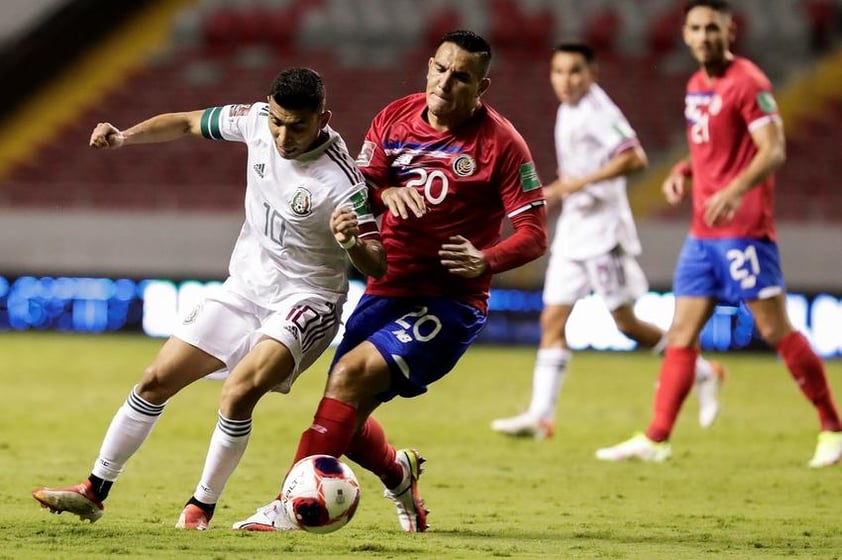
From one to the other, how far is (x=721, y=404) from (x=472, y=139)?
6.59m

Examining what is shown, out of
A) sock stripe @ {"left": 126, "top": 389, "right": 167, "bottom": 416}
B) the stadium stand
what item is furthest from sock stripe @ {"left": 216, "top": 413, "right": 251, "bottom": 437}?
the stadium stand

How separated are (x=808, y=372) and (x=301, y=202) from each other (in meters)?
3.84

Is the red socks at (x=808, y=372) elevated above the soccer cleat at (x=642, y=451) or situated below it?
above

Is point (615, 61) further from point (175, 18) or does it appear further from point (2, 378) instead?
point (2, 378)

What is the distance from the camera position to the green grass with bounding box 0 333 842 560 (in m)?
5.55

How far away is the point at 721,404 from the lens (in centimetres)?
1189

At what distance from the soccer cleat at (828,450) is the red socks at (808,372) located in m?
0.04

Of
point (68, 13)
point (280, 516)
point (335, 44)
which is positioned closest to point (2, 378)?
point (280, 516)

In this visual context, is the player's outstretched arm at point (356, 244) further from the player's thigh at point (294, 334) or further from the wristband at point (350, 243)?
the player's thigh at point (294, 334)

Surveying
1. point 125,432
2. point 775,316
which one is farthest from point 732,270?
point 125,432

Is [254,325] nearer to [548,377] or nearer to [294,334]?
[294,334]

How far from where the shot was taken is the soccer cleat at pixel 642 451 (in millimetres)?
8531

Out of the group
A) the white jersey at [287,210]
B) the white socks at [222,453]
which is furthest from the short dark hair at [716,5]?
the white socks at [222,453]

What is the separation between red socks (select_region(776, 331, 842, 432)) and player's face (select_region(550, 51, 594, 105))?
2289mm
